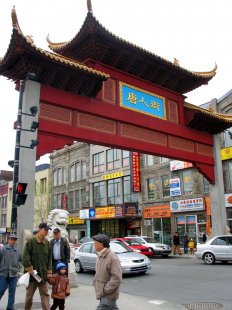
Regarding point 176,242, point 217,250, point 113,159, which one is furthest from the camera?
point 113,159

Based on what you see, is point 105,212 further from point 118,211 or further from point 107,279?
point 107,279

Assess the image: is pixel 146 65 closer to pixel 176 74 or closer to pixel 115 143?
pixel 176 74

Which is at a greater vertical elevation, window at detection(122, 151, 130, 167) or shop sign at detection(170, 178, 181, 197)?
window at detection(122, 151, 130, 167)

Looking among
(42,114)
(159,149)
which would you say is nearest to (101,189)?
(159,149)

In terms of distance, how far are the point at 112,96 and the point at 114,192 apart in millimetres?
21748

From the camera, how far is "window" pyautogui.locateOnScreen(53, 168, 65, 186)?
44.7 m

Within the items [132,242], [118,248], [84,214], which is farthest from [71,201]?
[118,248]

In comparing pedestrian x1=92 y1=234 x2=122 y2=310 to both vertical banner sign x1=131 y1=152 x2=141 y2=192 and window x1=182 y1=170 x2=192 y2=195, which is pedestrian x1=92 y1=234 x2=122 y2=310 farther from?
vertical banner sign x1=131 y1=152 x2=141 y2=192

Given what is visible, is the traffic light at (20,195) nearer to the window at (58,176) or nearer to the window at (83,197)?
the window at (83,197)

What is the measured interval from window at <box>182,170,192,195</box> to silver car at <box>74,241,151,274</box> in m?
15.1

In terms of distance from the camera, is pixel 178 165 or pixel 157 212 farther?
pixel 157 212

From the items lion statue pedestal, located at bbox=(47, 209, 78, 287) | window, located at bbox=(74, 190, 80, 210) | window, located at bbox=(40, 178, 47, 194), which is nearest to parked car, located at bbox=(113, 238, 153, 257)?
lion statue pedestal, located at bbox=(47, 209, 78, 287)

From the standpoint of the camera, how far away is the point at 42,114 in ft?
45.8

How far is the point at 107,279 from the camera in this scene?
4.93 meters
